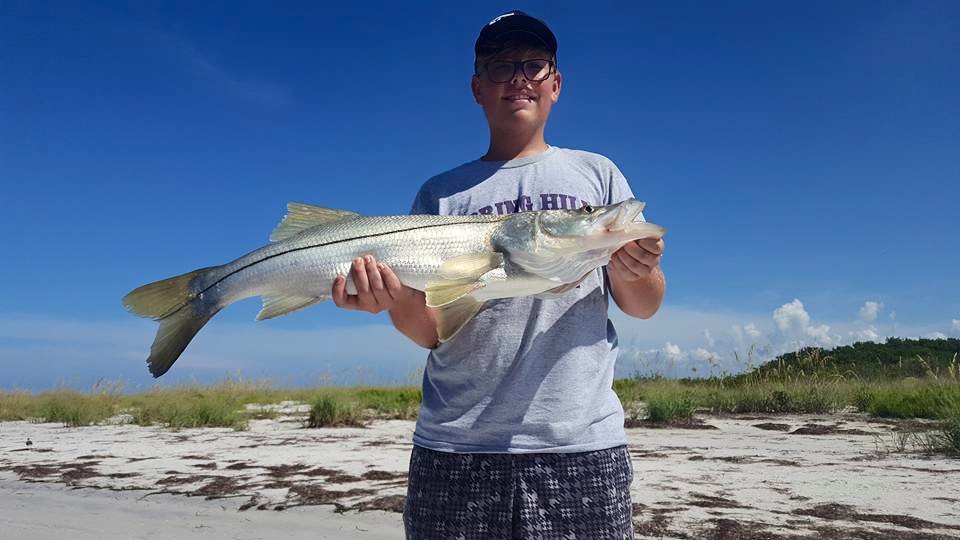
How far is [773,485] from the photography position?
669 centimetres

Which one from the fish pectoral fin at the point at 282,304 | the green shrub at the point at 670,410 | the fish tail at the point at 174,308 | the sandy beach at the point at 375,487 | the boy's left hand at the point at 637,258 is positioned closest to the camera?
the boy's left hand at the point at 637,258

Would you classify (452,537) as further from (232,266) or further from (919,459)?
(919,459)

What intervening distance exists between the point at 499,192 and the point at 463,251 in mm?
371

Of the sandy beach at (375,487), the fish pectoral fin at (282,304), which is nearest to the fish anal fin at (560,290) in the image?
the fish pectoral fin at (282,304)

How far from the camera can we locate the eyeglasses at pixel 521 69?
10.3 feet

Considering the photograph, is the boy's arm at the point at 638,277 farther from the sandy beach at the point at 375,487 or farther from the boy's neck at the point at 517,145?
the sandy beach at the point at 375,487

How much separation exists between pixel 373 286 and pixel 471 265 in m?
0.46

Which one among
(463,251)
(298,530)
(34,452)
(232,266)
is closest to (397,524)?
(298,530)

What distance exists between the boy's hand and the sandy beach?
124 inches

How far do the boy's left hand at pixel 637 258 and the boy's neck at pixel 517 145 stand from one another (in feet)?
2.49

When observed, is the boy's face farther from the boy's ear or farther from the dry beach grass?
the dry beach grass

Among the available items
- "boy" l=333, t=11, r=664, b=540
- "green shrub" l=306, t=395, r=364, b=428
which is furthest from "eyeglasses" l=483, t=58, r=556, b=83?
"green shrub" l=306, t=395, r=364, b=428

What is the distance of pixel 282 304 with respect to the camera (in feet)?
10.3

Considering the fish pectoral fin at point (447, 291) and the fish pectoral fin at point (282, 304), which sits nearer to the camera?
the fish pectoral fin at point (447, 291)
